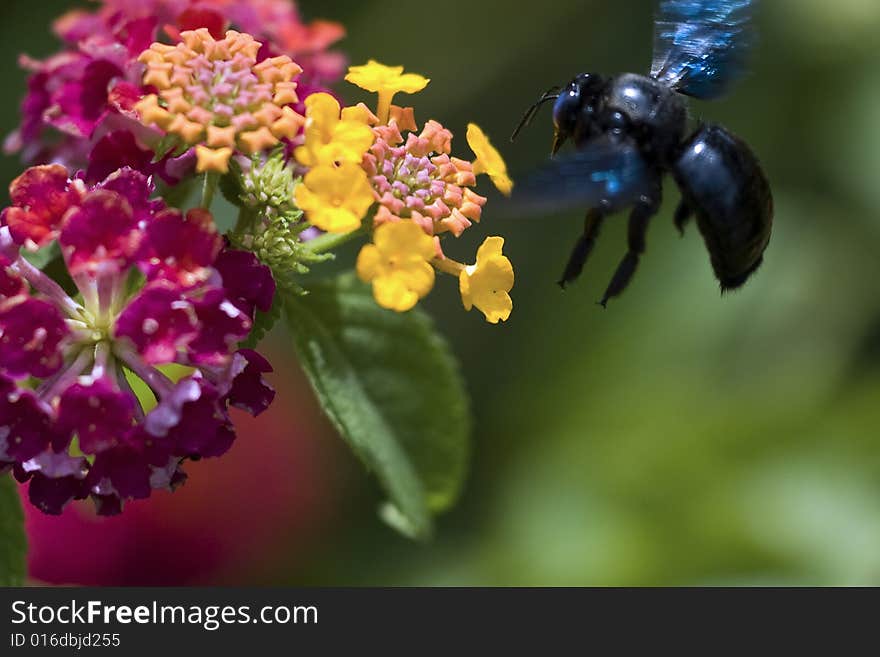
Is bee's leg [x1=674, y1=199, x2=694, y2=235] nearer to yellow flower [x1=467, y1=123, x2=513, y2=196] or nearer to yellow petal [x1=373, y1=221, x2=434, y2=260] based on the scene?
yellow flower [x1=467, y1=123, x2=513, y2=196]

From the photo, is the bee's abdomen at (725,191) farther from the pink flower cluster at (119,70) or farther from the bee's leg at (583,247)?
the pink flower cluster at (119,70)

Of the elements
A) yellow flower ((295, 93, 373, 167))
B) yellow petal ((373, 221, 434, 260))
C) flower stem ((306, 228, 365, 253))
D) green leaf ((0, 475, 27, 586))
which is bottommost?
green leaf ((0, 475, 27, 586))

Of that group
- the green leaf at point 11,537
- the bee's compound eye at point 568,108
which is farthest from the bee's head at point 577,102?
the green leaf at point 11,537

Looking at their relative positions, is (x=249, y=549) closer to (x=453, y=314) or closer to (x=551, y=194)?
(x=453, y=314)

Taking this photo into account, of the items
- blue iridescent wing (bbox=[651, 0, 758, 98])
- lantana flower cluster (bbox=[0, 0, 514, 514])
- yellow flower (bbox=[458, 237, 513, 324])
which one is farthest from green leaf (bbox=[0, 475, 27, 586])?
blue iridescent wing (bbox=[651, 0, 758, 98])

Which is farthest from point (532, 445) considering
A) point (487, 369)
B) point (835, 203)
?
point (835, 203)

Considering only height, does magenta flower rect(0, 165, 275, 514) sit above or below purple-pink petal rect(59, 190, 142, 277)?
below

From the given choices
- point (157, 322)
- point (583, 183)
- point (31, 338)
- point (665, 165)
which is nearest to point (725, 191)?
point (665, 165)
